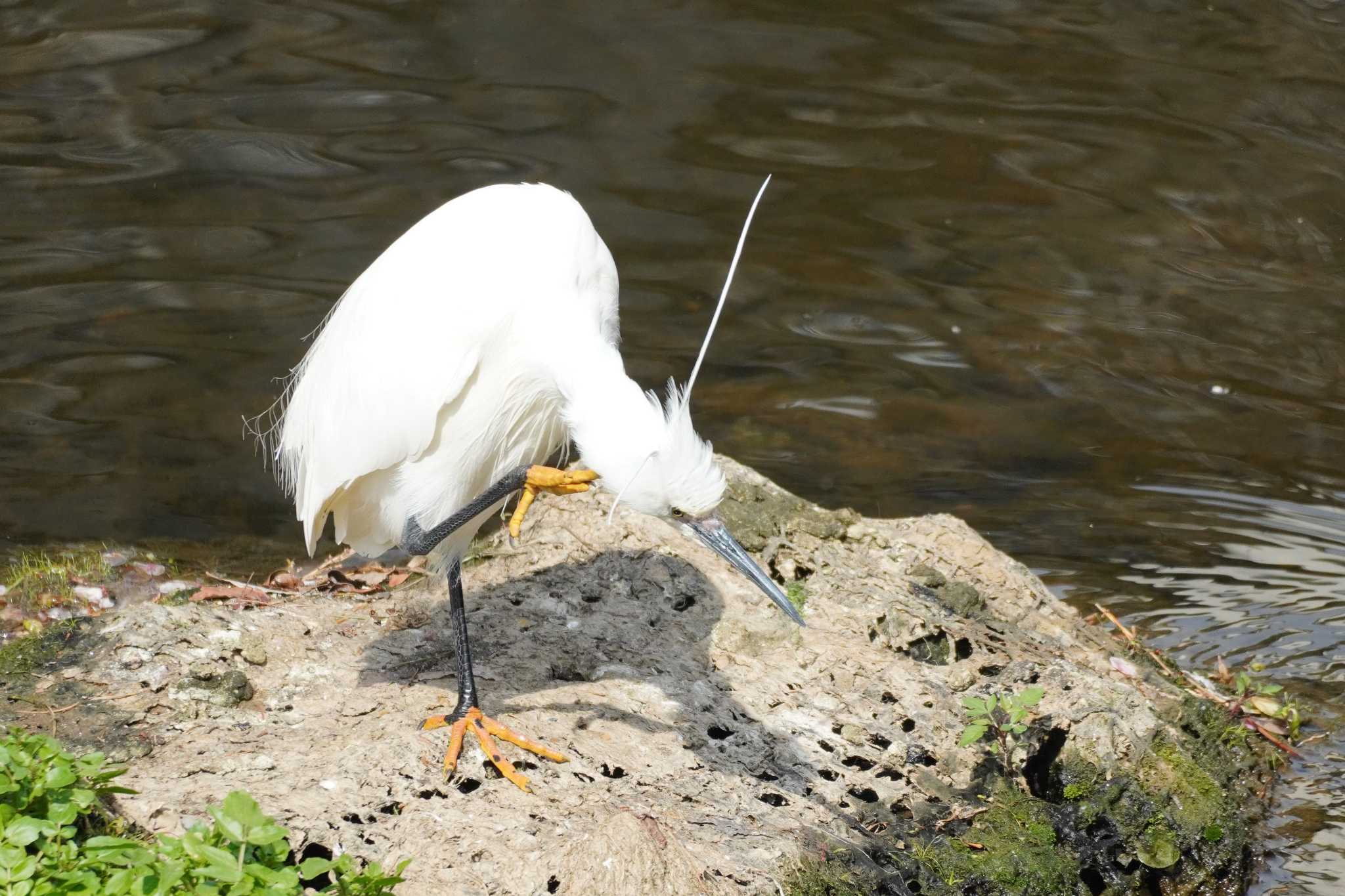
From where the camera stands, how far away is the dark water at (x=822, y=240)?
7309 mm

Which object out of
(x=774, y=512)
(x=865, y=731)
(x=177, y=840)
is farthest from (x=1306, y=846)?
(x=177, y=840)

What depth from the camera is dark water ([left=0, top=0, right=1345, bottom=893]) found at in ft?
24.0

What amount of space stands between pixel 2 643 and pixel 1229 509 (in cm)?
611

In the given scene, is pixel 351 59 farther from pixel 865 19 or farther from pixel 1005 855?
pixel 1005 855

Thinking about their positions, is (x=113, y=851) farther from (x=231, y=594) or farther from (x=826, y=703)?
(x=231, y=594)

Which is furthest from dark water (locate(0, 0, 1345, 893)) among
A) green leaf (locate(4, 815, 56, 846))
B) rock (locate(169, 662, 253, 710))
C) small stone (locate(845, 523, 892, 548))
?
green leaf (locate(4, 815, 56, 846))

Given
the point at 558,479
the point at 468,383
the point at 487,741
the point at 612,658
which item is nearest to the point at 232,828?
the point at 487,741

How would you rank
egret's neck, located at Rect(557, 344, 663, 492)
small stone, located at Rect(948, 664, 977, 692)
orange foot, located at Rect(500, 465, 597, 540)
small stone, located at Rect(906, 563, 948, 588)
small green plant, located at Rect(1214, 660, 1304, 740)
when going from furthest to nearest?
1. small stone, located at Rect(906, 563, 948, 588)
2. small green plant, located at Rect(1214, 660, 1304, 740)
3. small stone, located at Rect(948, 664, 977, 692)
4. orange foot, located at Rect(500, 465, 597, 540)
5. egret's neck, located at Rect(557, 344, 663, 492)

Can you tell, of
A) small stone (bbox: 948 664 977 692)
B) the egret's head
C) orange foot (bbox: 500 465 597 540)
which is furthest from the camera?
small stone (bbox: 948 664 977 692)

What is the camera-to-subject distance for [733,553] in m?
3.67

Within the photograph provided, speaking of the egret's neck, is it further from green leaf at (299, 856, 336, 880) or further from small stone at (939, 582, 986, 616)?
small stone at (939, 582, 986, 616)

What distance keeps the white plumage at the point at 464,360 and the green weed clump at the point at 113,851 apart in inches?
56.9

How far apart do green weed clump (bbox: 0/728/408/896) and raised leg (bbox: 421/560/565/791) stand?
78 cm

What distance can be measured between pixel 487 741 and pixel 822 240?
20.4 feet
